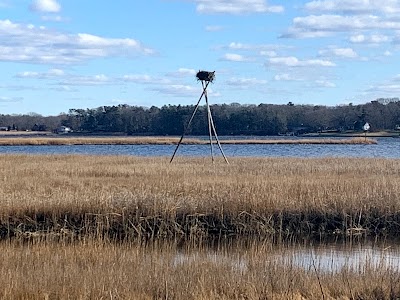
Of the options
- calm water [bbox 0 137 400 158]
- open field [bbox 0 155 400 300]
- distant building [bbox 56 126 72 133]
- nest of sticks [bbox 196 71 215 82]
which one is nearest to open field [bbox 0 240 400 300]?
open field [bbox 0 155 400 300]

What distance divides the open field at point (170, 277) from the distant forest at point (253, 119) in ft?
302

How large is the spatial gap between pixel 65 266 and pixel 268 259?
343cm

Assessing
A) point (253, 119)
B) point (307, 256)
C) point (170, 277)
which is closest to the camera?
point (170, 277)

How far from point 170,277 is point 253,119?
330ft

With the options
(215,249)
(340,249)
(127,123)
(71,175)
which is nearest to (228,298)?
(215,249)

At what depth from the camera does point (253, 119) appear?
362ft

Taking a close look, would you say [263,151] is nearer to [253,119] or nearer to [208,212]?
[208,212]

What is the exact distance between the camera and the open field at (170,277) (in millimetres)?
9336

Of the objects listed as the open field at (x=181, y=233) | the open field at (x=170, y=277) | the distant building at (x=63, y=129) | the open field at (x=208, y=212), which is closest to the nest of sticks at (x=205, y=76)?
the open field at (x=181, y=233)

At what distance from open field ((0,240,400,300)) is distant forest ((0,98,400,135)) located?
92168mm

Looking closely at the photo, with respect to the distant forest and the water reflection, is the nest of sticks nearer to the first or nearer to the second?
the water reflection

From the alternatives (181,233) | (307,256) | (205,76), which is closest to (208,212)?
(181,233)

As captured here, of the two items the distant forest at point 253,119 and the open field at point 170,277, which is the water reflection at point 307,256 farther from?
the distant forest at point 253,119

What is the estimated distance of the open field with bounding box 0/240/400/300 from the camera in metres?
9.34
